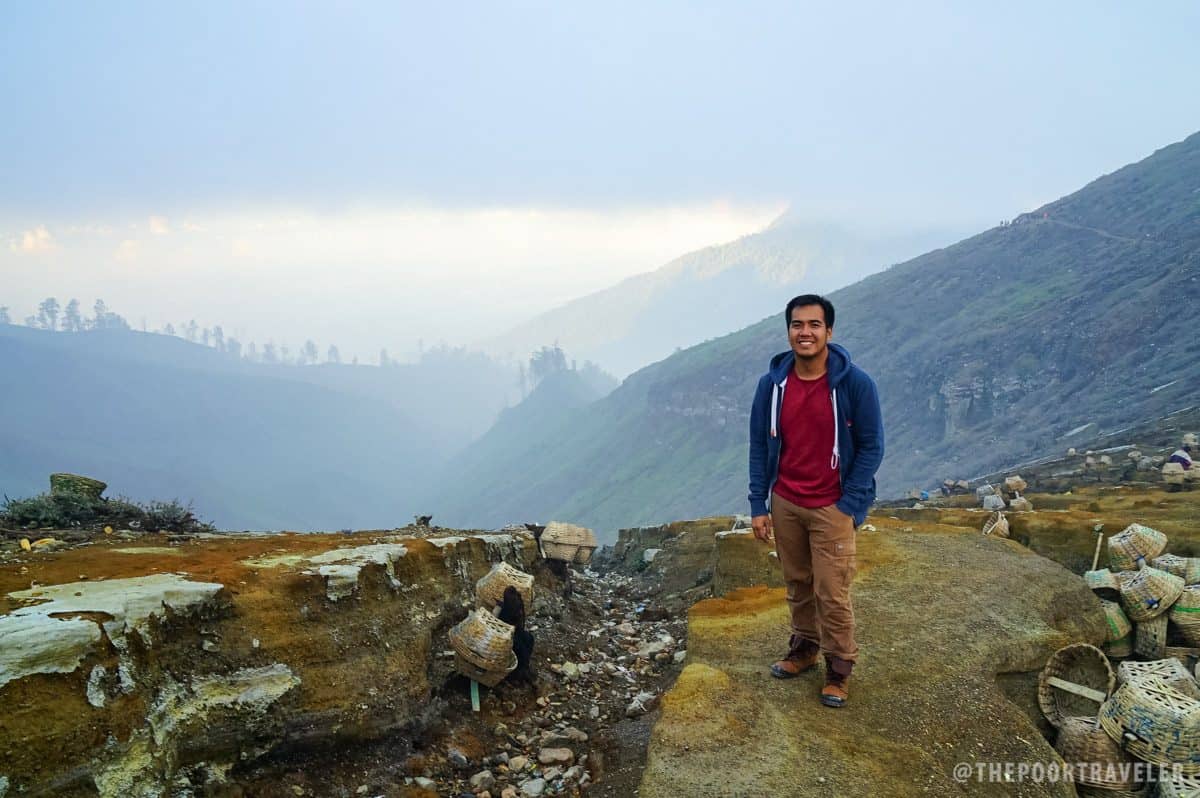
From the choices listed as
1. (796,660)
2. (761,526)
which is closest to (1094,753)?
(796,660)

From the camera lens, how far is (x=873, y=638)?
227 inches

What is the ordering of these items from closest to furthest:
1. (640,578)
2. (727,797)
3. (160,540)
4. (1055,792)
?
(727,797)
(1055,792)
(160,540)
(640,578)

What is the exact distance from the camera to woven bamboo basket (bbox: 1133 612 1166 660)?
20.9 ft

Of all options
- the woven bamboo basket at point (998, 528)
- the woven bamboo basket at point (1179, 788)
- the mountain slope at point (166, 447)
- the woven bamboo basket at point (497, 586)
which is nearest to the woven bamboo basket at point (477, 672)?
the woven bamboo basket at point (497, 586)

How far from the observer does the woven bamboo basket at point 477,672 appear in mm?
6015

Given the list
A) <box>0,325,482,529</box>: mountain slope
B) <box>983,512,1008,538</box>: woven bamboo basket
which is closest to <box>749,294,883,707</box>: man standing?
<box>983,512,1008,538</box>: woven bamboo basket

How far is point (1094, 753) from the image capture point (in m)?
4.72

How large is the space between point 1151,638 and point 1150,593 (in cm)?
46

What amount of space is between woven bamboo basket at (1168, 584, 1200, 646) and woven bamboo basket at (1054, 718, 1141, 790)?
2196mm

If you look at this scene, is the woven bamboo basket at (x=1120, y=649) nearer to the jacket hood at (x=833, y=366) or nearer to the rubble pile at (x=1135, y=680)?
the rubble pile at (x=1135, y=680)

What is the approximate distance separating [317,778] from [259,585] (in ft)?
4.97

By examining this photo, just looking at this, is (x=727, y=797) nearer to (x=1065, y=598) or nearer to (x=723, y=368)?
(x=1065, y=598)

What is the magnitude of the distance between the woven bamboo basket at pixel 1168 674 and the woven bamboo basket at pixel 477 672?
4944mm

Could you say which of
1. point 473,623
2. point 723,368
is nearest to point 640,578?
point 473,623
